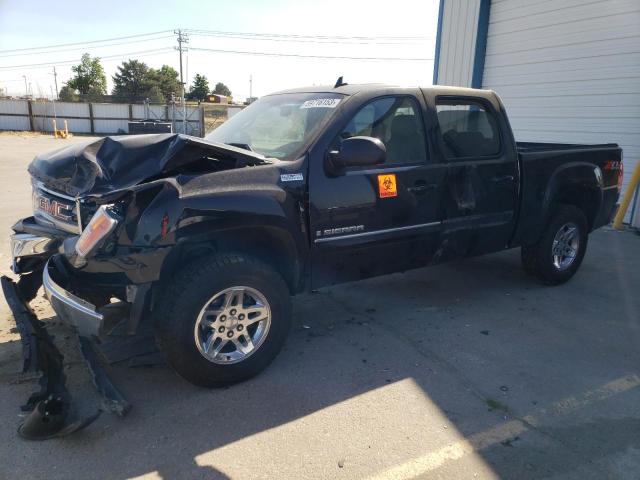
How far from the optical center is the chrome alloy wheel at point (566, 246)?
5.17m

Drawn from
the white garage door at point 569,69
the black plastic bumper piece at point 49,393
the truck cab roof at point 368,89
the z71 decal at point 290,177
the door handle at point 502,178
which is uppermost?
the white garage door at point 569,69

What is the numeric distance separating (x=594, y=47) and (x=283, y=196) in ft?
26.4

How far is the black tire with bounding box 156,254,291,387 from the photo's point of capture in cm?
291

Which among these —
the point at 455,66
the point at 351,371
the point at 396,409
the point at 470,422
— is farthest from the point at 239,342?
the point at 455,66

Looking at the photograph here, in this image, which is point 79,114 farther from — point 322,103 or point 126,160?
point 126,160

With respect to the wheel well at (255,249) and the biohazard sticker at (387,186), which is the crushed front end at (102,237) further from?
the biohazard sticker at (387,186)

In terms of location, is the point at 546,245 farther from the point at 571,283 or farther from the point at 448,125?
the point at 448,125

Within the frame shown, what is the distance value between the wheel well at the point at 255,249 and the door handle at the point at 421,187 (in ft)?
3.68

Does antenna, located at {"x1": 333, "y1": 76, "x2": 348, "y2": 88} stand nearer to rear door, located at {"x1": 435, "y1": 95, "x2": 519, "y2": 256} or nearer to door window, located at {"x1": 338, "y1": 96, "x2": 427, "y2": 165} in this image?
door window, located at {"x1": 338, "y1": 96, "x2": 427, "y2": 165}

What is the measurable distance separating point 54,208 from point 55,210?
24mm

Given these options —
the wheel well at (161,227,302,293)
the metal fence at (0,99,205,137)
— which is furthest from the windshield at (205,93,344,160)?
the metal fence at (0,99,205,137)

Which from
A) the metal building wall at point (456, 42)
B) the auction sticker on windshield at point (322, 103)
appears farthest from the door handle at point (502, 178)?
the metal building wall at point (456, 42)

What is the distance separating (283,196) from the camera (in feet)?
10.5

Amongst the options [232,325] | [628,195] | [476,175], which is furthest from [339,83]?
[628,195]
